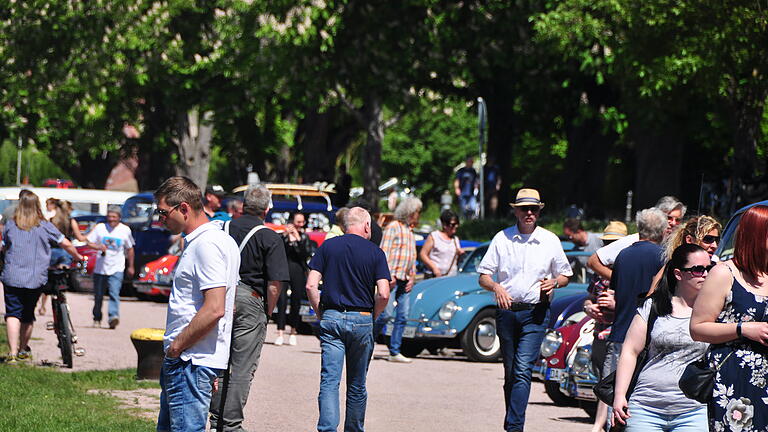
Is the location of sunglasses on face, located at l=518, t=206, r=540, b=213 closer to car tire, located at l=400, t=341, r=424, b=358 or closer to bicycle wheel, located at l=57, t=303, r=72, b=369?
bicycle wheel, located at l=57, t=303, r=72, b=369

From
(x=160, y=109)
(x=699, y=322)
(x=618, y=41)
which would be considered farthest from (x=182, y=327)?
(x=160, y=109)

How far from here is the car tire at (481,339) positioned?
16.5 metres

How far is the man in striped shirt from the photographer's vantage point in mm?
15875

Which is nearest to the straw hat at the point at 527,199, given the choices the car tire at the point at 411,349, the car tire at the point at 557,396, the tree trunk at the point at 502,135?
the car tire at the point at 557,396

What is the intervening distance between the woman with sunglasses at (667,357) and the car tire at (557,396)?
593 centimetres

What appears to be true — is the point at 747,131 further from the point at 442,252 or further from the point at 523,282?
the point at 523,282

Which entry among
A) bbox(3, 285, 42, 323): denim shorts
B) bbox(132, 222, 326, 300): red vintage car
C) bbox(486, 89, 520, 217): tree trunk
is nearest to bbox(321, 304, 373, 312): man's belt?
bbox(3, 285, 42, 323): denim shorts

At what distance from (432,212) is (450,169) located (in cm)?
1514

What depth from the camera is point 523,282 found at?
34.0ft

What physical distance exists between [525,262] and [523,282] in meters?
0.15

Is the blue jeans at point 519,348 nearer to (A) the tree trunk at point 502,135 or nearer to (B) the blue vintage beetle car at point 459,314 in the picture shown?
(B) the blue vintage beetle car at point 459,314

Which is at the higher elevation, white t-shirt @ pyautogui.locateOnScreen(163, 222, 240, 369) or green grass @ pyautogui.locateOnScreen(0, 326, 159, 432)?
white t-shirt @ pyautogui.locateOnScreen(163, 222, 240, 369)

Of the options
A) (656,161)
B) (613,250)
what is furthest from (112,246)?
(656,161)

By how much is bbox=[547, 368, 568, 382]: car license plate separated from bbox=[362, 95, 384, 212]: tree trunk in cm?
2219
